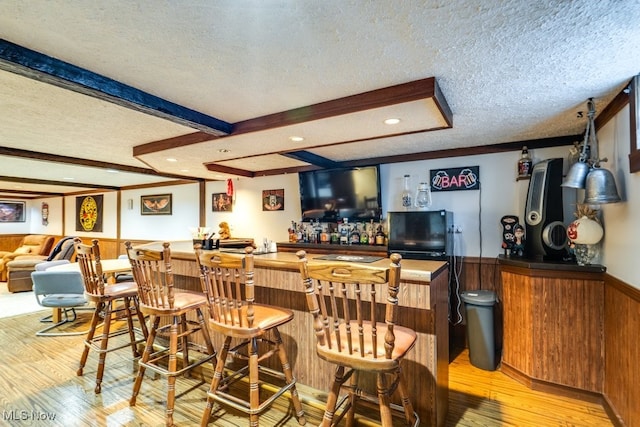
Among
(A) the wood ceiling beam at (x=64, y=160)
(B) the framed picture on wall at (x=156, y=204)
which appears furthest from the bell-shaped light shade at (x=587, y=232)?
(B) the framed picture on wall at (x=156, y=204)

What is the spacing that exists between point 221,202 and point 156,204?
6.11 feet

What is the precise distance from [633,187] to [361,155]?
261cm

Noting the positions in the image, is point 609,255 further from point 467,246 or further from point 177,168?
point 177,168

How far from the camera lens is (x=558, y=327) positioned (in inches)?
95.1

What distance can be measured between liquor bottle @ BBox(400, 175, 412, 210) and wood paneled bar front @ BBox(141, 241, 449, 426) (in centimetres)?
178

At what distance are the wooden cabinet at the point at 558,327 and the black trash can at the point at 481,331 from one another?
201 mm

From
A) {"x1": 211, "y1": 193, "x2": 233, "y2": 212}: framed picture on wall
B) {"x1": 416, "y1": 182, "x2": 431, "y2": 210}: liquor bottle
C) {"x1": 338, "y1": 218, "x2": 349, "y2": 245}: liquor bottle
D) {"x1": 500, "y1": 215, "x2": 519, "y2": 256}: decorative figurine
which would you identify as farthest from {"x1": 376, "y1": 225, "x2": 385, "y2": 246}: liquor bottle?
{"x1": 211, "y1": 193, "x2": 233, "y2": 212}: framed picture on wall

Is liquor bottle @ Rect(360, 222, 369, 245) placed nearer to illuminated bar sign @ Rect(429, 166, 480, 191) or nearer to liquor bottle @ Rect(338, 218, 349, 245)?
liquor bottle @ Rect(338, 218, 349, 245)

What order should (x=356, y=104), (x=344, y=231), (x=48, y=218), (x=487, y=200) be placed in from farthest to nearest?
(x=48, y=218) → (x=344, y=231) → (x=487, y=200) → (x=356, y=104)

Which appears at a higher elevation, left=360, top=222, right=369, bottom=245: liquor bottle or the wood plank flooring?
left=360, top=222, right=369, bottom=245: liquor bottle

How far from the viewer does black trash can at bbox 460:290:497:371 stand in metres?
2.83

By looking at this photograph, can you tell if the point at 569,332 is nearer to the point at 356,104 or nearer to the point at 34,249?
the point at 356,104

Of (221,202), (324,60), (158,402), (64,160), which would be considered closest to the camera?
(324,60)

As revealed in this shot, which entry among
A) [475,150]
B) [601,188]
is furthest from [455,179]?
[601,188]
